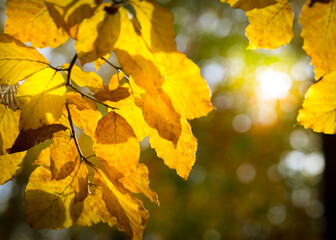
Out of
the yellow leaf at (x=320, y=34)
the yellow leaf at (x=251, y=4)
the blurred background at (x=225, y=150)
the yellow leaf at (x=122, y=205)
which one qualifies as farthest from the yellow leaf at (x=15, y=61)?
the blurred background at (x=225, y=150)

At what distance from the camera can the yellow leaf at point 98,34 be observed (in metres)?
0.38

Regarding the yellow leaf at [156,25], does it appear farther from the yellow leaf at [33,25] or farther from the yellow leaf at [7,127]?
the yellow leaf at [7,127]

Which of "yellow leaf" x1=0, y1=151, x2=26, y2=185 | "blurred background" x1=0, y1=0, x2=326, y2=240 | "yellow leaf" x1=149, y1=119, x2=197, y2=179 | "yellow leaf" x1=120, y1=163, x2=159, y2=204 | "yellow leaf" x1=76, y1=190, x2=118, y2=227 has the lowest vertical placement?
"blurred background" x1=0, y1=0, x2=326, y2=240

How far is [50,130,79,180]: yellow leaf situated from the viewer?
0.53 meters

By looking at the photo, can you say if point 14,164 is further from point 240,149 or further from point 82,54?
point 240,149

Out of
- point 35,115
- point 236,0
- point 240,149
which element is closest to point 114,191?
point 35,115

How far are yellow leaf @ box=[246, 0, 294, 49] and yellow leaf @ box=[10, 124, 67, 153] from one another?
1.35 ft

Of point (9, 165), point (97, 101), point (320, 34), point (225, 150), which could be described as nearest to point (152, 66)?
point (97, 101)

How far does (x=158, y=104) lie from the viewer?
1.47 feet

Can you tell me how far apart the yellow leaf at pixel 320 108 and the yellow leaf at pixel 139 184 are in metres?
0.33

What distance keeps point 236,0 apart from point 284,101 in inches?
243

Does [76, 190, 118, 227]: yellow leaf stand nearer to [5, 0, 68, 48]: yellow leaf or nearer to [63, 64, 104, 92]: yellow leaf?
[63, 64, 104, 92]: yellow leaf

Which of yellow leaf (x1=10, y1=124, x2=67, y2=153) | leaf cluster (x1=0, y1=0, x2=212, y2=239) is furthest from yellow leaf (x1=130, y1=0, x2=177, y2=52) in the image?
yellow leaf (x1=10, y1=124, x2=67, y2=153)

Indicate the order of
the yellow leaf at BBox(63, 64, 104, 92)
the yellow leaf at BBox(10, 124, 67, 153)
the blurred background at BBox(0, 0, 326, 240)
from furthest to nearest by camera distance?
the blurred background at BBox(0, 0, 326, 240)
the yellow leaf at BBox(63, 64, 104, 92)
the yellow leaf at BBox(10, 124, 67, 153)
